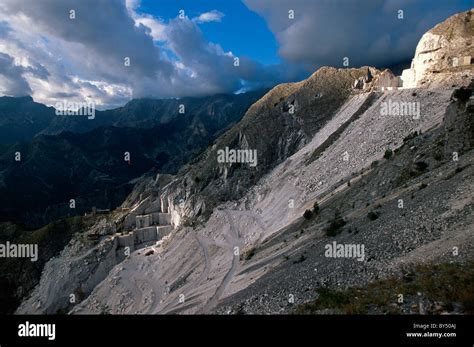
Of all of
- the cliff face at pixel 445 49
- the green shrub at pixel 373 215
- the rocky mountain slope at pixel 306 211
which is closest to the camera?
the rocky mountain slope at pixel 306 211

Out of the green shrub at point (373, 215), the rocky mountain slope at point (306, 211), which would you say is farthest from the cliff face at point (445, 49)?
the green shrub at point (373, 215)

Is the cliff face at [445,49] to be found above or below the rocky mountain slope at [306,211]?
above

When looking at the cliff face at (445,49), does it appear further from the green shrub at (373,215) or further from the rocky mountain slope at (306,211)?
the green shrub at (373,215)

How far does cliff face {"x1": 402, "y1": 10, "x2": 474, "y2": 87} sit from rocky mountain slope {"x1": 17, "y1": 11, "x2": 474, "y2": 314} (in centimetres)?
162

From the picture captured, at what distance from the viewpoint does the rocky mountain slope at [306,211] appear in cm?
1977

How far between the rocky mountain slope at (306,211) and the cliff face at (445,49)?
1.62 metres

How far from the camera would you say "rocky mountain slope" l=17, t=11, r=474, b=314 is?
19.8 metres

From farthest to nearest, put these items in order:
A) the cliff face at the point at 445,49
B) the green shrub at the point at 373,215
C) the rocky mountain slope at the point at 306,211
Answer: the cliff face at the point at 445,49
the green shrub at the point at 373,215
the rocky mountain slope at the point at 306,211

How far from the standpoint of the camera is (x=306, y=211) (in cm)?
3753

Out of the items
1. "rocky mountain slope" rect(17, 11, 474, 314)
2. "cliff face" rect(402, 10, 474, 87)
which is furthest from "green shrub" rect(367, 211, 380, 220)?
"cliff face" rect(402, 10, 474, 87)

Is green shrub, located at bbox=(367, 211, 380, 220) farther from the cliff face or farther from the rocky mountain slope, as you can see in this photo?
the cliff face

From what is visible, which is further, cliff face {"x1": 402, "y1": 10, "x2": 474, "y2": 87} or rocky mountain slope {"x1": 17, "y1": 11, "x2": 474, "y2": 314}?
cliff face {"x1": 402, "y1": 10, "x2": 474, "y2": 87}

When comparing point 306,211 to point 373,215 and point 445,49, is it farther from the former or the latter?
point 445,49
